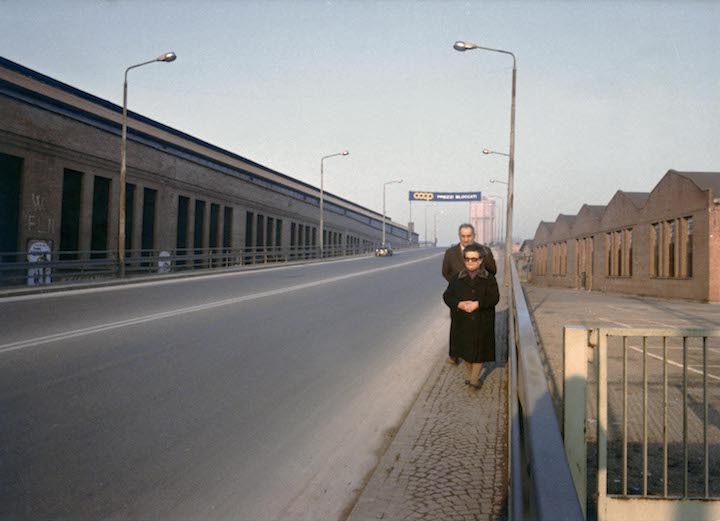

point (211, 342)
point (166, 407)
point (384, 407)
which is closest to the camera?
point (166, 407)

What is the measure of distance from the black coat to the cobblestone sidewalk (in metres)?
0.46

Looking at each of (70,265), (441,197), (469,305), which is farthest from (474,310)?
(441,197)

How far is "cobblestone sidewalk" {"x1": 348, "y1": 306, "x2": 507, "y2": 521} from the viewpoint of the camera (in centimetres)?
336

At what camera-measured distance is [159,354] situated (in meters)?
7.11

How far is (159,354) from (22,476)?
3528 mm

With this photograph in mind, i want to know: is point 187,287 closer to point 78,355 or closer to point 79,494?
point 78,355

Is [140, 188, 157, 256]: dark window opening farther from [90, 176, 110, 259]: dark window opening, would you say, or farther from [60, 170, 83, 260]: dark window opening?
[60, 170, 83, 260]: dark window opening

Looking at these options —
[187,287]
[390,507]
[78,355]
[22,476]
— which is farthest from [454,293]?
[187,287]

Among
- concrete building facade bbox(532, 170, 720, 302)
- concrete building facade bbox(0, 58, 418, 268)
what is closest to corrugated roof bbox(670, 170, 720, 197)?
concrete building facade bbox(532, 170, 720, 302)

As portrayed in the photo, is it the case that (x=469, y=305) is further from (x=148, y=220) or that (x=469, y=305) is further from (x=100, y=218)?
(x=148, y=220)

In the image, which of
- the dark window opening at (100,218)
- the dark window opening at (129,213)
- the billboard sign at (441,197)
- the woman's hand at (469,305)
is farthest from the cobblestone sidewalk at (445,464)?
the billboard sign at (441,197)

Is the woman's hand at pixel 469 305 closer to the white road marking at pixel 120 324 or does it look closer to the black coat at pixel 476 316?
the black coat at pixel 476 316

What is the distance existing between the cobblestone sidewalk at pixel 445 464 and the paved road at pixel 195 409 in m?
0.21

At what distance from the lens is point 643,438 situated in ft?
11.5
